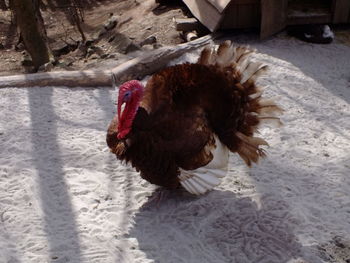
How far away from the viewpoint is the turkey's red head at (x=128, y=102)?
9.27 feet

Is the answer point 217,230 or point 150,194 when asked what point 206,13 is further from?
point 217,230

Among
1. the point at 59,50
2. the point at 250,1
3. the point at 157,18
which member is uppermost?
the point at 250,1

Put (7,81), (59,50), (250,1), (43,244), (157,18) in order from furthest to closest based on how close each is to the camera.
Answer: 1. (59,50)
2. (157,18)
3. (250,1)
4. (7,81)
5. (43,244)

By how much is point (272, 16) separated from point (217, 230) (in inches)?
138

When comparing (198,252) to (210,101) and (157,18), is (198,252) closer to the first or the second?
(210,101)

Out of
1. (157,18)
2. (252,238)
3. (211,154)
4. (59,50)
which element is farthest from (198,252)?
(59,50)

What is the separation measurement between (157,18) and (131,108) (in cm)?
450

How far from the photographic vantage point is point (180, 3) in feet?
24.3

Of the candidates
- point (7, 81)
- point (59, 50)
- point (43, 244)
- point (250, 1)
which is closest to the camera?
point (43, 244)

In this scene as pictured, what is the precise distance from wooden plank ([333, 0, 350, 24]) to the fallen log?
1757 mm

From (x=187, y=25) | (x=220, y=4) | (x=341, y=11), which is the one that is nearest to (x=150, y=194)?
(x=220, y=4)

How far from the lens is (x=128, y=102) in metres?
2.83

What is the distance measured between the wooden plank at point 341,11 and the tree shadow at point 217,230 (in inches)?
137

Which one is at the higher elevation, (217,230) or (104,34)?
(217,230)
